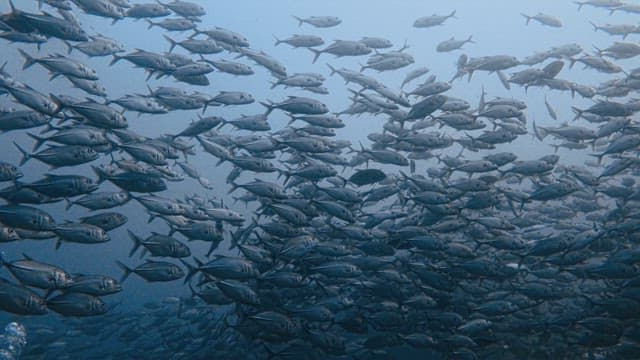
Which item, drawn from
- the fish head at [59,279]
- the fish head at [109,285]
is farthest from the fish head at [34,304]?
the fish head at [109,285]

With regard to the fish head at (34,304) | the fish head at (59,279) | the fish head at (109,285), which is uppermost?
the fish head at (59,279)

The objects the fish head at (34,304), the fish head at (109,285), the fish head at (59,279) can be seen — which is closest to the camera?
the fish head at (34,304)

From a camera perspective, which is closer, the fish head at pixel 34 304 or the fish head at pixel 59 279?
the fish head at pixel 34 304

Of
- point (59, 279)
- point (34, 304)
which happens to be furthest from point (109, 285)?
point (34, 304)

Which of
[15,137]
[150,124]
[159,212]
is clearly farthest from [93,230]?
[150,124]

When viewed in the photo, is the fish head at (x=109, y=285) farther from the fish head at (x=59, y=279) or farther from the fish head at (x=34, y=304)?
the fish head at (x=34, y=304)

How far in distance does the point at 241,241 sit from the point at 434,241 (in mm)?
3718

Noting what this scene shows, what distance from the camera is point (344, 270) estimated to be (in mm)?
8328

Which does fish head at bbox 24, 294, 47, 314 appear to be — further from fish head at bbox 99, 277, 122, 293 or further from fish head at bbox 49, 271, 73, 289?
fish head at bbox 99, 277, 122, 293

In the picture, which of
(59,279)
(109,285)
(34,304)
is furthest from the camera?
(109,285)

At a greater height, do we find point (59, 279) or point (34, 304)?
point (59, 279)

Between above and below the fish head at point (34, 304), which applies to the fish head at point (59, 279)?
above

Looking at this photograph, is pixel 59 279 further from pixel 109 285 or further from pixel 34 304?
pixel 109 285

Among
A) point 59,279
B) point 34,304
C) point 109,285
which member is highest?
point 59,279
